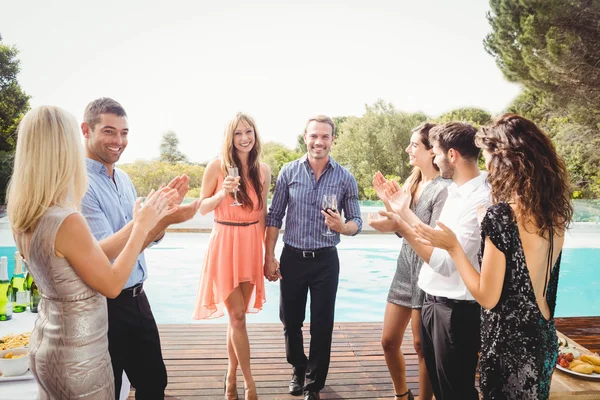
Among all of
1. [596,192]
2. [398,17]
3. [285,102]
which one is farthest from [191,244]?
[285,102]

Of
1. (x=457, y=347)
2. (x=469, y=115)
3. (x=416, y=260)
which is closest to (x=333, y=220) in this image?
(x=416, y=260)

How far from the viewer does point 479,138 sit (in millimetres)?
1761

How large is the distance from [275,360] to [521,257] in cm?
252

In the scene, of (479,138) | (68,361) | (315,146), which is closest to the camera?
(68,361)

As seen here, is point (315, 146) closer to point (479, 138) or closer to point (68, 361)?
point (479, 138)

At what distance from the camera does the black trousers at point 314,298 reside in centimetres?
304

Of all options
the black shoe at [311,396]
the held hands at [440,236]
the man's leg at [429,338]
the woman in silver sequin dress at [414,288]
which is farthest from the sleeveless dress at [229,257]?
the held hands at [440,236]

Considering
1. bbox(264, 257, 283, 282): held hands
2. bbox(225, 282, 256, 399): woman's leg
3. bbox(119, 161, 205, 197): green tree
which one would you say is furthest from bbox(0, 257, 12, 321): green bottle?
bbox(119, 161, 205, 197): green tree

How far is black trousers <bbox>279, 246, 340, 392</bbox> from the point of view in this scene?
304 centimetres

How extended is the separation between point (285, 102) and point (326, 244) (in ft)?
127

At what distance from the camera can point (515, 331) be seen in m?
1.65

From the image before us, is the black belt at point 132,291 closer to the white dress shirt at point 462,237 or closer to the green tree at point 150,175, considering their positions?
the white dress shirt at point 462,237

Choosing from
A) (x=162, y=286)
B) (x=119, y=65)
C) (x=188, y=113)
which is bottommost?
(x=162, y=286)

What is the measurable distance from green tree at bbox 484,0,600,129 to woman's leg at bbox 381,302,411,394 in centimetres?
1460
